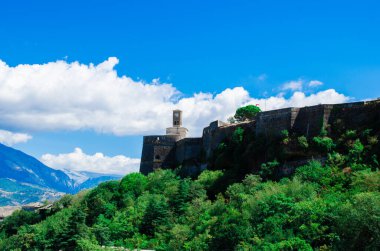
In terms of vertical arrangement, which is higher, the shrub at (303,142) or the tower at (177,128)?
the tower at (177,128)

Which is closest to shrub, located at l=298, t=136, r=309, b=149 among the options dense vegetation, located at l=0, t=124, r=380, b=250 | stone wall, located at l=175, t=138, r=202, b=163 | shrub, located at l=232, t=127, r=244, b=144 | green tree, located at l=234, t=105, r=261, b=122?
dense vegetation, located at l=0, t=124, r=380, b=250

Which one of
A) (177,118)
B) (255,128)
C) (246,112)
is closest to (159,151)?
(177,118)

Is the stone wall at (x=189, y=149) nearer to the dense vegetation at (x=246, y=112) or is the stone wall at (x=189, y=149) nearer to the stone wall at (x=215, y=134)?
the stone wall at (x=215, y=134)

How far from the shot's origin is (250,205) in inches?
1315

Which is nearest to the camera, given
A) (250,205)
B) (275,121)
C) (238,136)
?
(250,205)

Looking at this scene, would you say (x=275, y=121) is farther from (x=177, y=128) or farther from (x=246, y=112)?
(x=246, y=112)

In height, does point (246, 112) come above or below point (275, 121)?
above

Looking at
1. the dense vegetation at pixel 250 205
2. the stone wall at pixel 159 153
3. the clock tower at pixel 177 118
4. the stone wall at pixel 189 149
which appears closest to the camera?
the dense vegetation at pixel 250 205

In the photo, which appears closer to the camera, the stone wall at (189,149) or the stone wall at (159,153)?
the stone wall at (189,149)

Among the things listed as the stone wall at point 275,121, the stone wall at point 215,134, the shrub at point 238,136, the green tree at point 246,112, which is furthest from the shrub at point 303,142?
the green tree at point 246,112

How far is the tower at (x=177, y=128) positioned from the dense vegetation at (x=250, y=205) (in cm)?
924

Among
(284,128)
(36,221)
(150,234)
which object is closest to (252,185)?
(284,128)

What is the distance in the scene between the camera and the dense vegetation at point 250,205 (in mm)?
27453

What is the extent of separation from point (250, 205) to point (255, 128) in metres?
14.0
